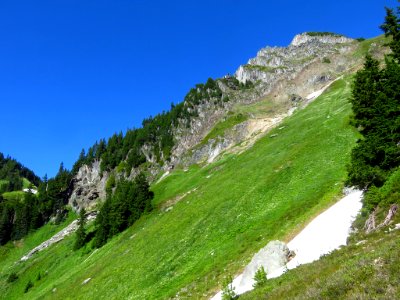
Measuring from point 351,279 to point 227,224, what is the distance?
110ft

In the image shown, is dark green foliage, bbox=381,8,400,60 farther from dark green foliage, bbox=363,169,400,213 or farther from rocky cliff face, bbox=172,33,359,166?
rocky cliff face, bbox=172,33,359,166

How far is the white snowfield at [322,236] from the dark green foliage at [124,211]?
6134 centimetres

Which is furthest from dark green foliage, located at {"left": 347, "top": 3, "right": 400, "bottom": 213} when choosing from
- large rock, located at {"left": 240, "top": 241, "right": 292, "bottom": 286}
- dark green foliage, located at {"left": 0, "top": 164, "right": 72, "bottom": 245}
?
dark green foliage, located at {"left": 0, "top": 164, "right": 72, "bottom": 245}

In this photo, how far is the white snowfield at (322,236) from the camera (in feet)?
90.6

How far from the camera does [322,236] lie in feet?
101

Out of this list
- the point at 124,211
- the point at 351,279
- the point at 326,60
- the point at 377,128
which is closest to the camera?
A: the point at 351,279

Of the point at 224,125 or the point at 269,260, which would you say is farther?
the point at 224,125

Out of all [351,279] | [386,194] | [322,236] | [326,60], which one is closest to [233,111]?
[326,60]

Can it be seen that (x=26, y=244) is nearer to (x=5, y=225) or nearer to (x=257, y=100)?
(x=5, y=225)

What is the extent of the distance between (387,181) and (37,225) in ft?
520

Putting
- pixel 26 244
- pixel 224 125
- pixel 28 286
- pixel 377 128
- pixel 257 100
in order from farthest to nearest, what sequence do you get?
pixel 257 100 < pixel 26 244 < pixel 224 125 < pixel 28 286 < pixel 377 128

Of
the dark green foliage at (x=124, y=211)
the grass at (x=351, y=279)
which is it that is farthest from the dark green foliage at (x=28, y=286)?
the grass at (x=351, y=279)

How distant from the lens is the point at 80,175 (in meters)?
197

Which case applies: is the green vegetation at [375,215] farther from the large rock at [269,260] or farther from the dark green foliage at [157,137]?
the dark green foliage at [157,137]
